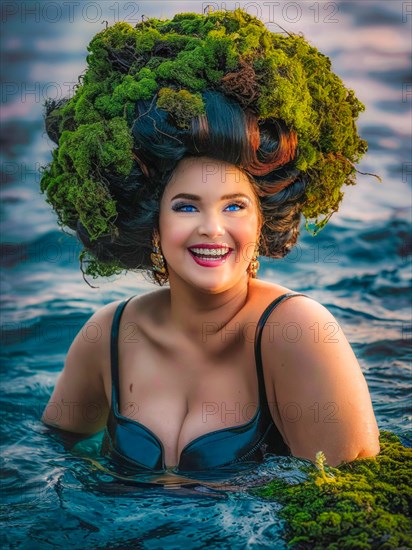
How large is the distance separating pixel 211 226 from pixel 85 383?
1.29m

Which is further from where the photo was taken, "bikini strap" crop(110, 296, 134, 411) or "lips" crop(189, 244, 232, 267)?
"bikini strap" crop(110, 296, 134, 411)

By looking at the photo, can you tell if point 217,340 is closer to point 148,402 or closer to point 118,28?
point 148,402

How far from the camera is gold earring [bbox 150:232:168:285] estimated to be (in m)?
4.22

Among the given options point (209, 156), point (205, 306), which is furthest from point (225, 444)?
point (209, 156)

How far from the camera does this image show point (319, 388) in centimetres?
387

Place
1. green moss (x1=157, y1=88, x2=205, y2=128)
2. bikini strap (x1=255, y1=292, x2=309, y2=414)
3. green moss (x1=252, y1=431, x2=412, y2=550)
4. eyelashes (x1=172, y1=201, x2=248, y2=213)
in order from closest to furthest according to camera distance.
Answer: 1. green moss (x1=252, y1=431, x2=412, y2=550)
2. green moss (x1=157, y1=88, x2=205, y2=128)
3. eyelashes (x1=172, y1=201, x2=248, y2=213)
4. bikini strap (x1=255, y1=292, x2=309, y2=414)

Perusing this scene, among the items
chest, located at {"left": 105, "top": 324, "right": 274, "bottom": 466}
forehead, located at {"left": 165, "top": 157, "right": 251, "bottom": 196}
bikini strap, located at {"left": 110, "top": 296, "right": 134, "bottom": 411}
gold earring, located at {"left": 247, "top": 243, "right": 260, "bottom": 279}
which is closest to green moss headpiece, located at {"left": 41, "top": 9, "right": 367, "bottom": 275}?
forehead, located at {"left": 165, "top": 157, "right": 251, "bottom": 196}

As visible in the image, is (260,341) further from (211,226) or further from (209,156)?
(209,156)

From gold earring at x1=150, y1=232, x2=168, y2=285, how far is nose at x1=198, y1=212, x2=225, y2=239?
39 centimetres

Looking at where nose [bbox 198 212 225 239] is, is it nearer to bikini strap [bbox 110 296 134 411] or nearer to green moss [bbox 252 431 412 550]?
bikini strap [bbox 110 296 134 411]

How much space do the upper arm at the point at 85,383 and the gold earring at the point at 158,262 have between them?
311mm

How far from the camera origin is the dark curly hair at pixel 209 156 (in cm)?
A: 381

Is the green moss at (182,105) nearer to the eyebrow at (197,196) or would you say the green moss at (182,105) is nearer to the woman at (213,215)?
the woman at (213,215)

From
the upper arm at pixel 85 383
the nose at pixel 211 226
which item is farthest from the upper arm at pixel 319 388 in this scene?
the upper arm at pixel 85 383
